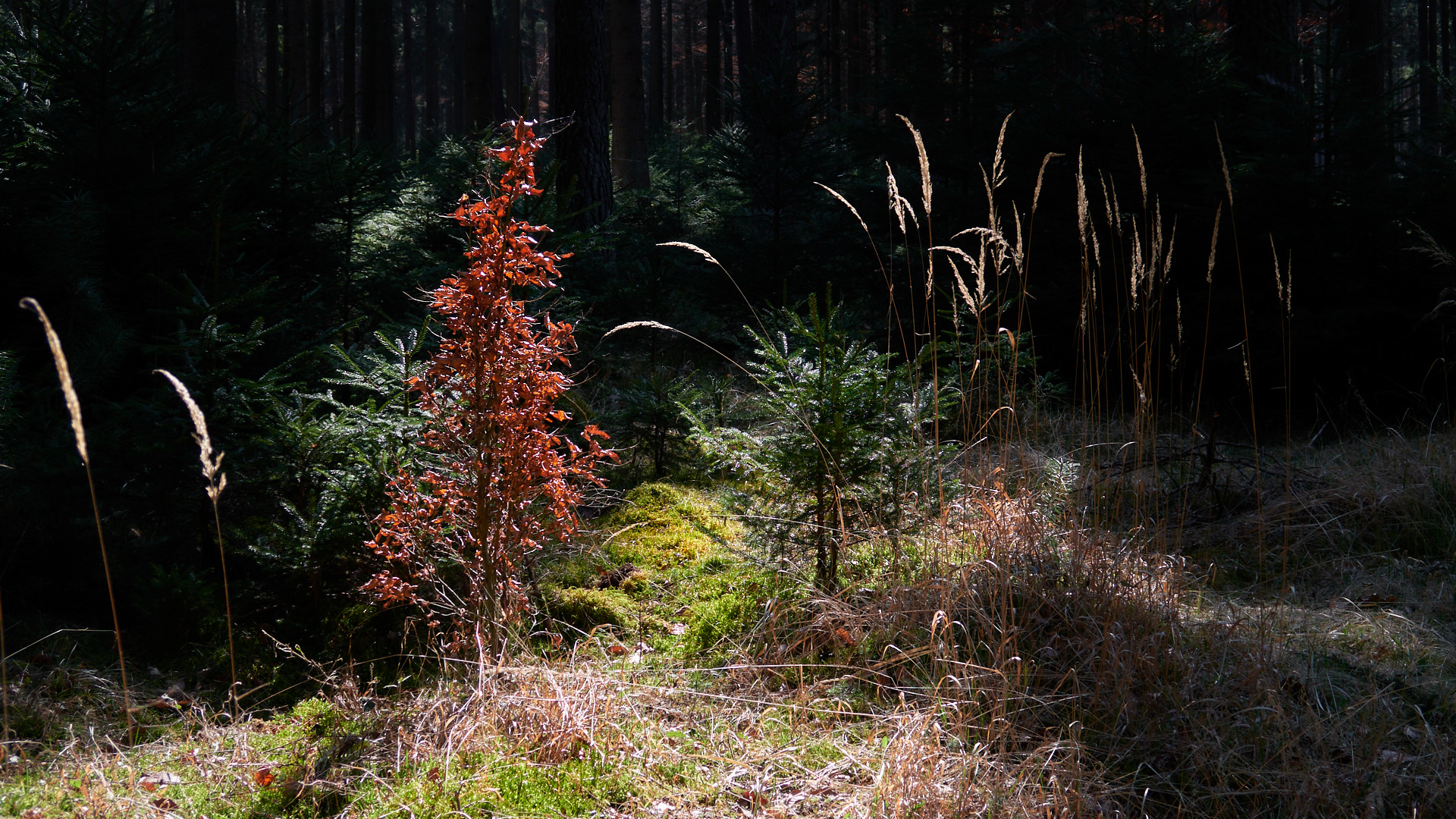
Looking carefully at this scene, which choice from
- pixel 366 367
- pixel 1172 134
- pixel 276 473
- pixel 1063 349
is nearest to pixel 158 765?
pixel 276 473

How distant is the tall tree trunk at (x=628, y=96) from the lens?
11.2 m

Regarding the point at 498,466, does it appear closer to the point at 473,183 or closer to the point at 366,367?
the point at 366,367

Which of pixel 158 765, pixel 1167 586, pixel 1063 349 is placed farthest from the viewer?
pixel 1063 349

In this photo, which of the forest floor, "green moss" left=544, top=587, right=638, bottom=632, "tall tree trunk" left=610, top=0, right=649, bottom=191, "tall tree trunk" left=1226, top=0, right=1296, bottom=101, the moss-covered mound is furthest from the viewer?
"tall tree trunk" left=610, top=0, right=649, bottom=191

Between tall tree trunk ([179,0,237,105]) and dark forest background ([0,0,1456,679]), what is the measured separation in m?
0.03

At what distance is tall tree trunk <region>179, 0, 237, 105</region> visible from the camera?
7.60m

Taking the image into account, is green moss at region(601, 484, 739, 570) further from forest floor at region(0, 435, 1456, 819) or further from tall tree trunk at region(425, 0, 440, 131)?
tall tree trunk at region(425, 0, 440, 131)

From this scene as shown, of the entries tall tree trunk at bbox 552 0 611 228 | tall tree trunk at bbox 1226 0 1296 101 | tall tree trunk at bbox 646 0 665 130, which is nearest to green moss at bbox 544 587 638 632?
tall tree trunk at bbox 552 0 611 228

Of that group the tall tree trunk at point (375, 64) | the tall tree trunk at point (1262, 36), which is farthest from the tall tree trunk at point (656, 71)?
the tall tree trunk at point (1262, 36)

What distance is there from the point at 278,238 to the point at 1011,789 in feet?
17.6

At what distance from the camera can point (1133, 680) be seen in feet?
8.79

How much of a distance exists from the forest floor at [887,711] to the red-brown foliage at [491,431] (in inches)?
13.0

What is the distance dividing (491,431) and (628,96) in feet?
31.1

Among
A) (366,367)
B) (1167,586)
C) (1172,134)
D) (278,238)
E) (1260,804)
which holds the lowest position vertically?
(1260,804)
